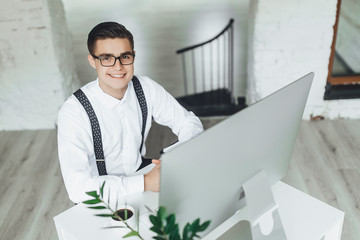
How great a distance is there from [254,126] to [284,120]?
149mm

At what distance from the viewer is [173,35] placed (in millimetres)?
6023

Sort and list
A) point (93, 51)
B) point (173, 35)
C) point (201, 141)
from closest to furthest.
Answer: point (201, 141)
point (93, 51)
point (173, 35)

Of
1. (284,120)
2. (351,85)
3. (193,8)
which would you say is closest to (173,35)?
(193,8)

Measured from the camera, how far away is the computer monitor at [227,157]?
2.92 ft

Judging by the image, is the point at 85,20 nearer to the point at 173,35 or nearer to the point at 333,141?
the point at 173,35

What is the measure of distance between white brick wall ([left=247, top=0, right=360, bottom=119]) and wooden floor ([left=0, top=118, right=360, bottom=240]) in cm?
17

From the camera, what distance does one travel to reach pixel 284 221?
1.30 metres

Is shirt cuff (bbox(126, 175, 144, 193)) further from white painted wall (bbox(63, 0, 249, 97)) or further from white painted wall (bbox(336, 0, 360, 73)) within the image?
white painted wall (bbox(336, 0, 360, 73))

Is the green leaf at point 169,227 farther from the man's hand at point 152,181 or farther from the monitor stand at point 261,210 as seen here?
the man's hand at point 152,181

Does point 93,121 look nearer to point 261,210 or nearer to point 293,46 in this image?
point 261,210

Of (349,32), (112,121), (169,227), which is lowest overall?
(349,32)

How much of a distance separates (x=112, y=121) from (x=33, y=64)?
1714 millimetres

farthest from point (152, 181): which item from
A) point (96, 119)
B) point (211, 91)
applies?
point (211, 91)

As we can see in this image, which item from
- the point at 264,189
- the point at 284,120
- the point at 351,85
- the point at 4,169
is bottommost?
the point at 4,169
